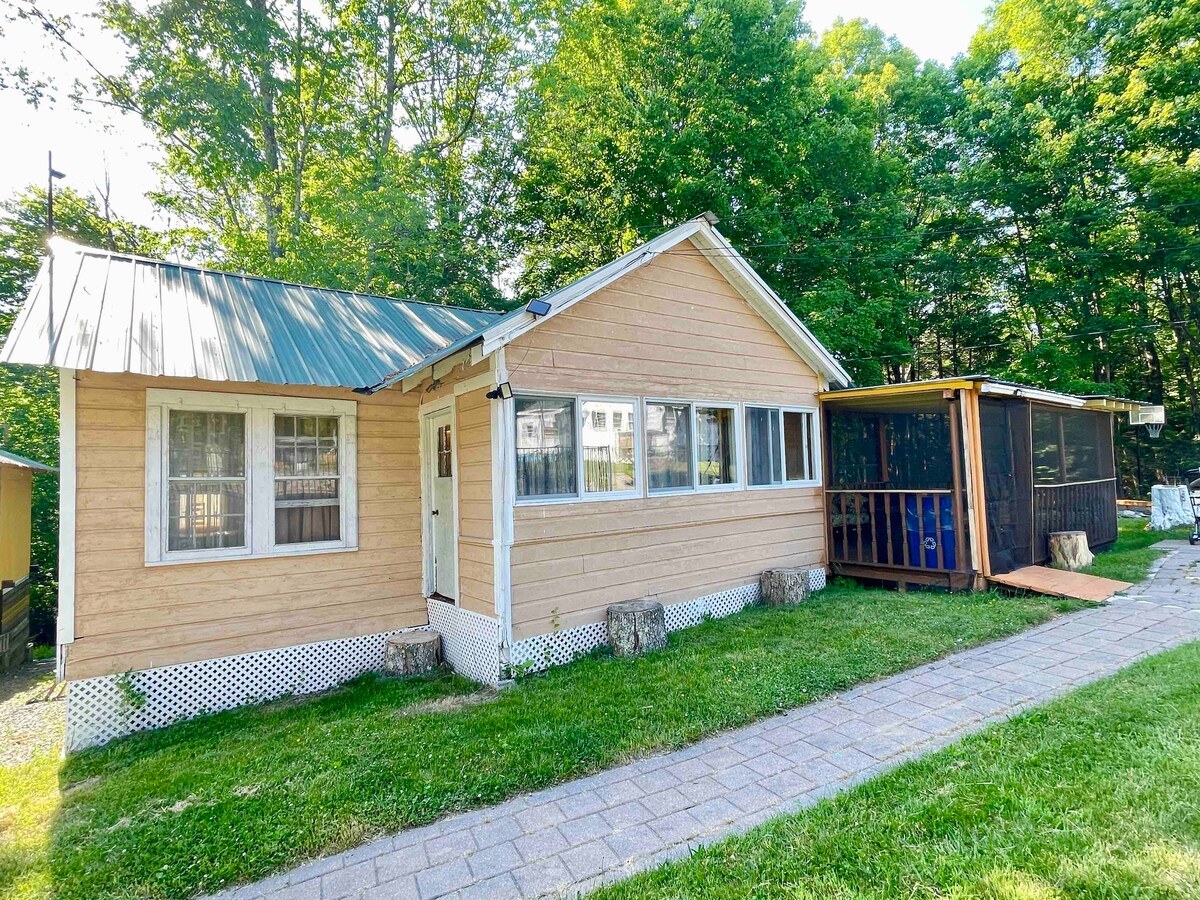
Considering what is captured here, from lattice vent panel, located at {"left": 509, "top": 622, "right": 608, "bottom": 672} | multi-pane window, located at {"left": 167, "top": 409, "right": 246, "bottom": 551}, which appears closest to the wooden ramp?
lattice vent panel, located at {"left": 509, "top": 622, "right": 608, "bottom": 672}

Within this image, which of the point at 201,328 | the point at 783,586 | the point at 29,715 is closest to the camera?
the point at 201,328

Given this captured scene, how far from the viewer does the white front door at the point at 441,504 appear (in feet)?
19.1

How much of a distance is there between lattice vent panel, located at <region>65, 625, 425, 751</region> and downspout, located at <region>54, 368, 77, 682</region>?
0.35m

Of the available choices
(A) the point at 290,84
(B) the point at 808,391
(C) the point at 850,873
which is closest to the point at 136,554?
(C) the point at 850,873

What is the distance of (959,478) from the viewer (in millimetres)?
7227

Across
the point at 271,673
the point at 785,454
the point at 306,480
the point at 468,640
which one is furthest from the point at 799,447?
the point at 271,673

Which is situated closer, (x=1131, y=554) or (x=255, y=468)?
(x=255, y=468)

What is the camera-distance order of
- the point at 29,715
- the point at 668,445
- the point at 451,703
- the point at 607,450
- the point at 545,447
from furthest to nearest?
1. the point at 668,445
2. the point at 607,450
3. the point at 545,447
4. the point at 29,715
5. the point at 451,703

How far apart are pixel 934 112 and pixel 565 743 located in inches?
801

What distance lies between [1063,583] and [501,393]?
719cm

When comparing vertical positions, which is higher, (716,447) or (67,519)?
(716,447)

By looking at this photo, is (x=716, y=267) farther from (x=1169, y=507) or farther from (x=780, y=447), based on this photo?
(x=1169, y=507)

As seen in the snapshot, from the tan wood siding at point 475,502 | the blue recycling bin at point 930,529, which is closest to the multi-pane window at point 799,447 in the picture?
the blue recycling bin at point 930,529

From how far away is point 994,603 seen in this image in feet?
21.4
